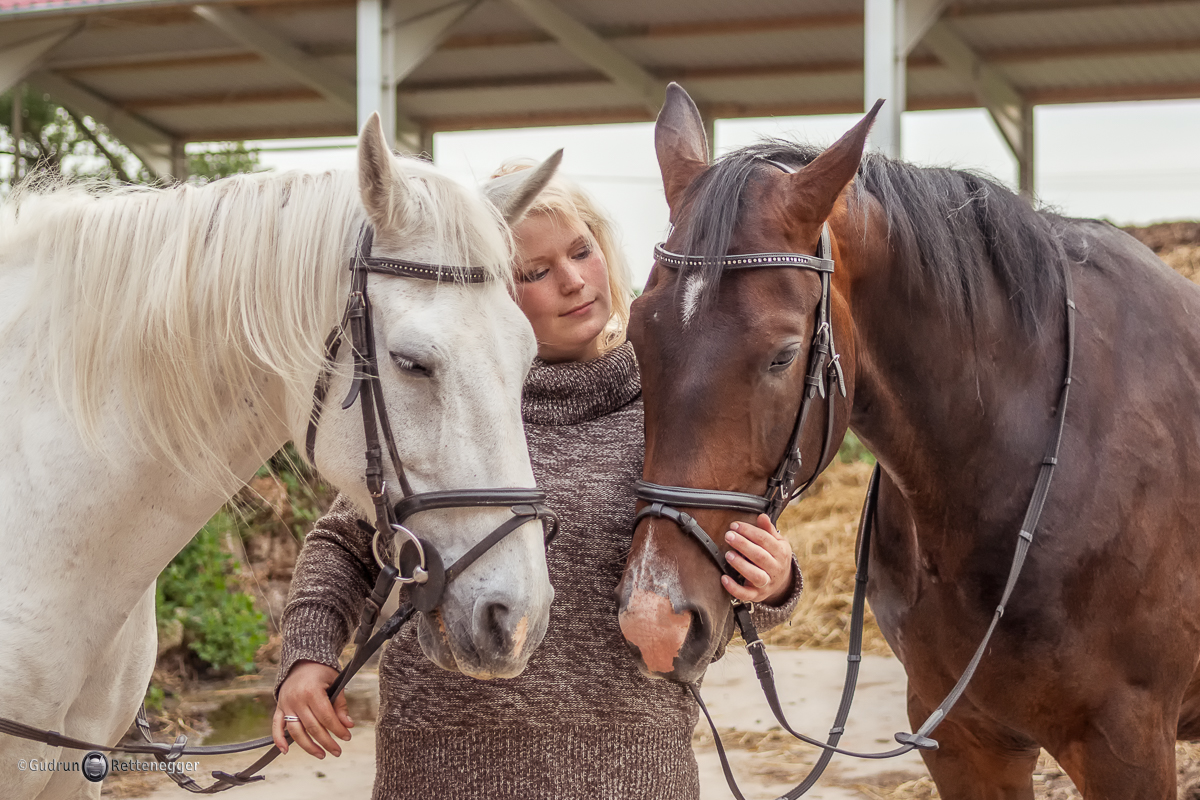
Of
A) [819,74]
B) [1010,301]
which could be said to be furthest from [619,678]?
[819,74]

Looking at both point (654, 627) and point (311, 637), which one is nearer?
point (654, 627)

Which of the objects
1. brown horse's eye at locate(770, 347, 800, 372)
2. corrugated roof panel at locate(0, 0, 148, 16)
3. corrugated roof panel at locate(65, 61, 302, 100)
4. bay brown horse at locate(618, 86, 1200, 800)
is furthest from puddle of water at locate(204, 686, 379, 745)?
corrugated roof panel at locate(65, 61, 302, 100)

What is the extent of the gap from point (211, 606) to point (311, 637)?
13.1 ft

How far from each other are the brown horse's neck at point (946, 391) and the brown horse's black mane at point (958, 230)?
0.08 feet

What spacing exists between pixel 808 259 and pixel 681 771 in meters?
0.87

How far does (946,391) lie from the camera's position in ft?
6.32

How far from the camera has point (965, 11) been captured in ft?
28.0

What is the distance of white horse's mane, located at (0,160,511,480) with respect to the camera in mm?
1531

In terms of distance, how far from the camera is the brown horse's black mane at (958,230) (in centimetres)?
188

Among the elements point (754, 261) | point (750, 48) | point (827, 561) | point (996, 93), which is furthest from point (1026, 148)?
point (754, 261)

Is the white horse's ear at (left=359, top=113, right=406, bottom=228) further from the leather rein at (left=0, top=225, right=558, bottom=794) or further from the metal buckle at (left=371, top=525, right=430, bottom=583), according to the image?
the metal buckle at (left=371, top=525, right=430, bottom=583)

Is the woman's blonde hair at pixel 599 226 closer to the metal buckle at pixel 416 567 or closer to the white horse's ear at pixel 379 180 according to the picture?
the white horse's ear at pixel 379 180

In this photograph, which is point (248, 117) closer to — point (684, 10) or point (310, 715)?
point (684, 10)

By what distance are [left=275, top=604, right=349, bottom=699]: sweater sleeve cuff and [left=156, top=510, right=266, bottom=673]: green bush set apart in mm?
3577
